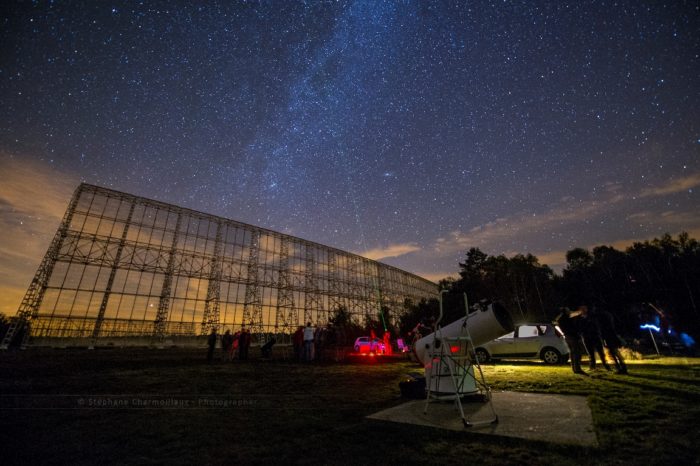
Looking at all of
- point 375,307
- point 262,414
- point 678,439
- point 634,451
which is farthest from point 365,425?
point 375,307

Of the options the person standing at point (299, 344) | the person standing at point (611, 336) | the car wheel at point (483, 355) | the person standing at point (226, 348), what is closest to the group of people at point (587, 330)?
the person standing at point (611, 336)

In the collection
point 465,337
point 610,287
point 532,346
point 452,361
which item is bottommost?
point 452,361

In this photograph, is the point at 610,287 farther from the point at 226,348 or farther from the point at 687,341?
the point at 226,348

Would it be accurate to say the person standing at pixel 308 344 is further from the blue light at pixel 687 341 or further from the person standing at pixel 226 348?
the blue light at pixel 687 341

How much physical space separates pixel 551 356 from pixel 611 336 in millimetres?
3690

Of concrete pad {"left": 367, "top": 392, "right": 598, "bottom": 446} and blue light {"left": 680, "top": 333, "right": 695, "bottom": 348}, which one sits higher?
blue light {"left": 680, "top": 333, "right": 695, "bottom": 348}

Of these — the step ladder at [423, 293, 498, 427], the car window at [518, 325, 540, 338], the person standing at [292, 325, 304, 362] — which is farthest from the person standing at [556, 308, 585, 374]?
the person standing at [292, 325, 304, 362]

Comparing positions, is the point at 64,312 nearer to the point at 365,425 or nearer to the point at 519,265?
→ the point at 365,425

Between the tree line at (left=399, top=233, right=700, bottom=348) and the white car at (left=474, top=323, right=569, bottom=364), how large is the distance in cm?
1489

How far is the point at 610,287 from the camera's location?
124 ft

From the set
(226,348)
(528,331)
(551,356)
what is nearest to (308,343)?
(226,348)

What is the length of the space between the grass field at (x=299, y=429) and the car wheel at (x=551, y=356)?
4.56m

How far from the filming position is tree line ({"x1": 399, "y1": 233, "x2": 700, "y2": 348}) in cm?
3131

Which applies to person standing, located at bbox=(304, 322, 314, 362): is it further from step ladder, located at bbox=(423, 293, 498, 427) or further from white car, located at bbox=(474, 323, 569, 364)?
step ladder, located at bbox=(423, 293, 498, 427)
